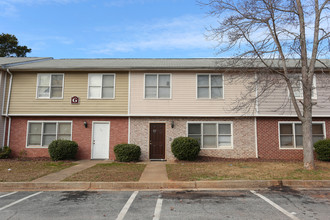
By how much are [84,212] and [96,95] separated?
29.6 feet

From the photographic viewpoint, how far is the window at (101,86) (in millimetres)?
12891

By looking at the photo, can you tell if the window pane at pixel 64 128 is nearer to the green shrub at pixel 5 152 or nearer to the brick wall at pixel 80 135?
the brick wall at pixel 80 135

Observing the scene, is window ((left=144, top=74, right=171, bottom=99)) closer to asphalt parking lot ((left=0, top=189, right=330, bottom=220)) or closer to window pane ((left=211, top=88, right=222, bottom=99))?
window pane ((left=211, top=88, right=222, bottom=99))

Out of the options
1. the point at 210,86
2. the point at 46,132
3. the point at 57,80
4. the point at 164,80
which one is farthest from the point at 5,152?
the point at 210,86

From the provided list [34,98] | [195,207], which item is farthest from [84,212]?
[34,98]

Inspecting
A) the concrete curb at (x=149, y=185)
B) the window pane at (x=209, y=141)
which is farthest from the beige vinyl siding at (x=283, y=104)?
the concrete curb at (x=149, y=185)

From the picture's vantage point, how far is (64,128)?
509 inches

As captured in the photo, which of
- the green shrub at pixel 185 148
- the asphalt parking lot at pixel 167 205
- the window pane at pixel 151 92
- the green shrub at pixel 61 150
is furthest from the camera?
the window pane at pixel 151 92

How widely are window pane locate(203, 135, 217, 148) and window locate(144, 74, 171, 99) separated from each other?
334 centimetres

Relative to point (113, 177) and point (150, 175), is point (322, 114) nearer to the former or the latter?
point (150, 175)

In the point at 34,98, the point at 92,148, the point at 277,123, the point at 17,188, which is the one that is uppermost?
the point at 34,98

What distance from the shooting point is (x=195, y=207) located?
5062 millimetres

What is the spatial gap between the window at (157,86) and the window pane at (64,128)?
4974mm

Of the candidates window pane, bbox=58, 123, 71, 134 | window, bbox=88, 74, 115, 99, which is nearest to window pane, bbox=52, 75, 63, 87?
window, bbox=88, 74, 115, 99
